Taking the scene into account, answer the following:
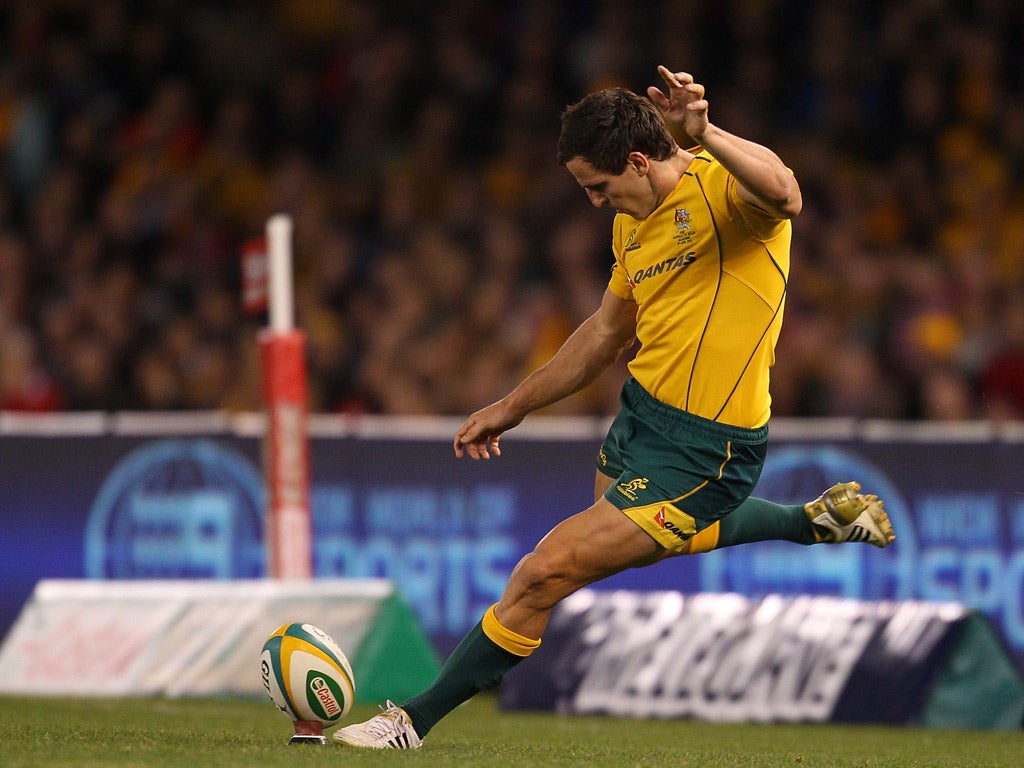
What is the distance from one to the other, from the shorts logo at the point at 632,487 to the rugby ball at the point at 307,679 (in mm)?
1194

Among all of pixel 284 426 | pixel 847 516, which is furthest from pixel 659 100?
pixel 284 426

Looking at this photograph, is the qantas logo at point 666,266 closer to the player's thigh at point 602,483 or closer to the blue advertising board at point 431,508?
the player's thigh at point 602,483

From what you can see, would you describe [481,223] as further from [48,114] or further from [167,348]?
[48,114]

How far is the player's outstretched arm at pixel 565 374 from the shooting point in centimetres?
632

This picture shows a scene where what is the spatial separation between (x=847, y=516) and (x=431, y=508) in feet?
14.6

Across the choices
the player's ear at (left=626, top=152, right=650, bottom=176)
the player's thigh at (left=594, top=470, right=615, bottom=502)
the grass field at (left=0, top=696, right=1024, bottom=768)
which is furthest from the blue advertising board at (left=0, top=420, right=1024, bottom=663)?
the player's ear at (left=626, top=152, right=650, bottom=176)

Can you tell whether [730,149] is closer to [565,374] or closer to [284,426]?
[565,374]

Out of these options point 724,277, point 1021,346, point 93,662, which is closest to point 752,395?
point 724,277

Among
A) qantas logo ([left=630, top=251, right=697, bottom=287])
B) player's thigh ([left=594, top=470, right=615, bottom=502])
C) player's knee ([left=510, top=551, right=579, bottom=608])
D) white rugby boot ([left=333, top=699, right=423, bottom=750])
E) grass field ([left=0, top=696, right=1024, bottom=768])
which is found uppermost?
qantas logo ([left=630, top=251, right=697, bottom=287])

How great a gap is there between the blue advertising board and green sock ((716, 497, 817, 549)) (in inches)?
139

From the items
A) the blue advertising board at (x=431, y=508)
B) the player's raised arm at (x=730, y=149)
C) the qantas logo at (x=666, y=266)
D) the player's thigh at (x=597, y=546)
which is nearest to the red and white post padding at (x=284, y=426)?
the blue advertising board at (x=431, y=508)

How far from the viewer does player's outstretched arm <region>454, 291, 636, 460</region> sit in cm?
632

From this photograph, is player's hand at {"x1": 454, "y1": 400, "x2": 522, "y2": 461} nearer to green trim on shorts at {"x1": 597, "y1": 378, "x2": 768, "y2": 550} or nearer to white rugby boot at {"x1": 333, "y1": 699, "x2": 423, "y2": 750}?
green trim on shorts at {"x1": 597, "y1": 378, "x2": 768, "y2": 550}

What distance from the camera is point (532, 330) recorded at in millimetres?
12484
